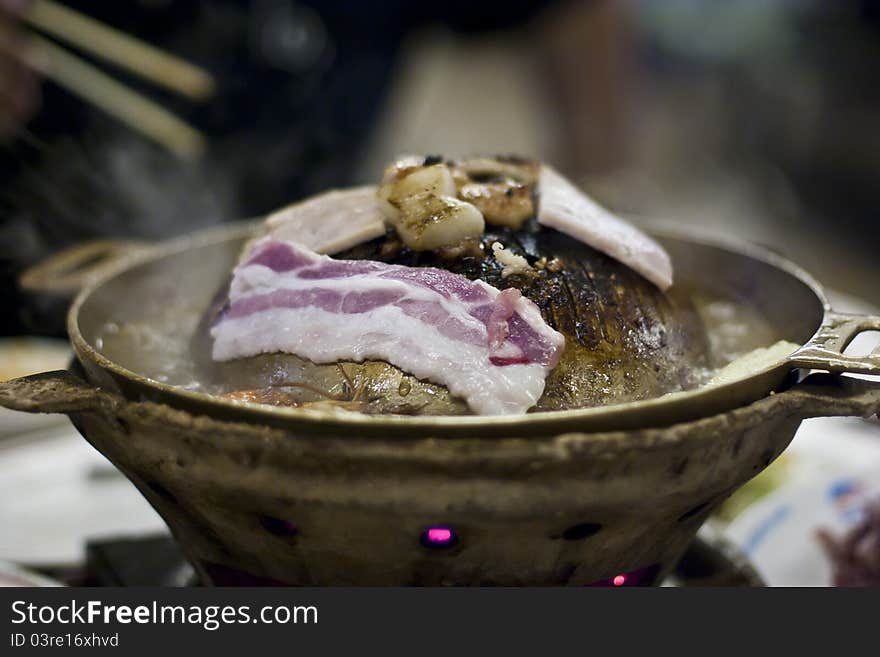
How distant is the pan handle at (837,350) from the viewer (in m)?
1.43

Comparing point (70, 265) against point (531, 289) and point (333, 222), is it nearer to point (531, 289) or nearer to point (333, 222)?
point (333, 222)

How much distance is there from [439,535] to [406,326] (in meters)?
0.41

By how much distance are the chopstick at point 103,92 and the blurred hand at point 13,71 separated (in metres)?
0.05

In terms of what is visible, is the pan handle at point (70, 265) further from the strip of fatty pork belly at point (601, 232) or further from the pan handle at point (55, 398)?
the strip of fatty pork belly at point (601, 232)

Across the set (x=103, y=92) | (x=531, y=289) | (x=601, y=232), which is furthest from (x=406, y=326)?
(x=103, y=92)

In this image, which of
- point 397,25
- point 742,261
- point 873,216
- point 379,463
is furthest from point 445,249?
point 873,216

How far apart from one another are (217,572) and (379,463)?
661mm

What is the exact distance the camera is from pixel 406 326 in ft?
5.14

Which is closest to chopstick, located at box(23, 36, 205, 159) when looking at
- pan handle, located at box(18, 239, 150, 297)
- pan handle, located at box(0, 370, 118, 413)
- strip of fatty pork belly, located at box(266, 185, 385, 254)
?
pan handle, located at box(18, 239, 150, 297)

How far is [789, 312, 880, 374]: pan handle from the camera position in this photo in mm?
1428

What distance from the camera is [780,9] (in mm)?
10289

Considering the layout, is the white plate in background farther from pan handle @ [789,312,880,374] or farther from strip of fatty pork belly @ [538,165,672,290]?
strip of fatty pork belly @ [538,165,672,290]

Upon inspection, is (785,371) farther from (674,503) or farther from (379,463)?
(379,463)

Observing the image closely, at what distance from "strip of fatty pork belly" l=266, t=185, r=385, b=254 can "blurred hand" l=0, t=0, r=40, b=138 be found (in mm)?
2388
